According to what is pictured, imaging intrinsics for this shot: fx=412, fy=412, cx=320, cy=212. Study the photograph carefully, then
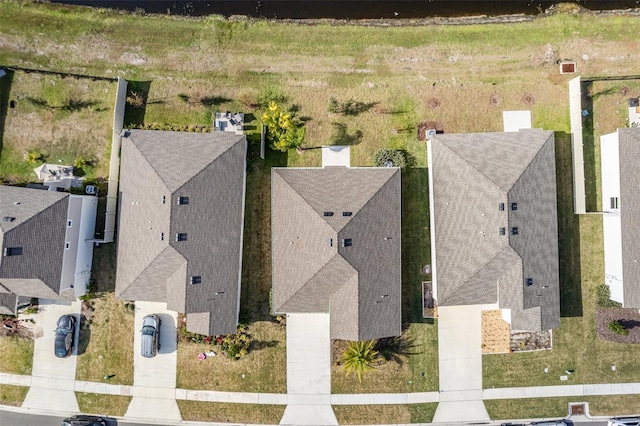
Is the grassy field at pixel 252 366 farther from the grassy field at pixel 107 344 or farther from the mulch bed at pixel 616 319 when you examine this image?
the mulch bed at pixel 616 319

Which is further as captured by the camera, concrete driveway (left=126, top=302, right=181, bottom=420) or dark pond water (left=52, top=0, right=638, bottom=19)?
dark pond water (left=52, top=0, right=638, bottom=19)

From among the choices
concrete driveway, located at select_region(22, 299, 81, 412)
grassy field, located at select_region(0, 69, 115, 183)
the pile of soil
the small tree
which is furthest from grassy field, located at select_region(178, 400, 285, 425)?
the small tree

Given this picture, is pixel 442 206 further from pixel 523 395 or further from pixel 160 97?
pixel 160 97

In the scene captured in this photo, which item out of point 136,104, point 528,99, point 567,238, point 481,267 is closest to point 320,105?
point 136,104

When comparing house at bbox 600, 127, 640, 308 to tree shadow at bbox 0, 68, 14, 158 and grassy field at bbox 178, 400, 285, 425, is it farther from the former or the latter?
tree shadow at bbox 0, 68, 14, 158

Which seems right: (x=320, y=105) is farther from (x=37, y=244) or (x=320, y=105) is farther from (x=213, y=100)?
(x=37, y=244)

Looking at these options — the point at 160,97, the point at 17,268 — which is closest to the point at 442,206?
the point at 160,97
